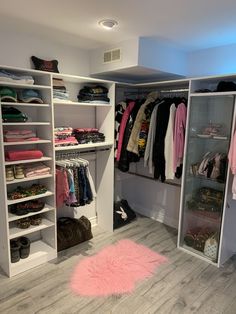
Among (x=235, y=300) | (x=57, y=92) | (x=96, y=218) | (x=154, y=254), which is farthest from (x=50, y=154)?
(x=235, y=300)

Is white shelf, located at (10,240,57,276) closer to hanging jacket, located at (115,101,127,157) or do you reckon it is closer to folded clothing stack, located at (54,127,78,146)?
folded clothing stack, located at (54,127,78,146)

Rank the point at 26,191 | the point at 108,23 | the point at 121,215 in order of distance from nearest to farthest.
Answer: the point at 108,23 → the point at 26,191 → the point at 121,215

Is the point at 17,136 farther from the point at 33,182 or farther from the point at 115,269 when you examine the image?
the point at 115,269

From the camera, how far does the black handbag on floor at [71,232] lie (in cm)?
288

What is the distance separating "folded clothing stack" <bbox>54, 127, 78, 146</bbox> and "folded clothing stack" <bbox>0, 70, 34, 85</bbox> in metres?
0.60

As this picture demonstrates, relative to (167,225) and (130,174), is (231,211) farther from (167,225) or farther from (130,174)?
(130,174)

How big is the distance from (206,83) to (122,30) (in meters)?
1.15

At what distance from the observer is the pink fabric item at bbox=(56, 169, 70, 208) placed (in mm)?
2637

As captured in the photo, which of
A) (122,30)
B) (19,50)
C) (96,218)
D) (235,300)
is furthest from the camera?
(96,218)

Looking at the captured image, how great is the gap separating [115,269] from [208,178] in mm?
1427

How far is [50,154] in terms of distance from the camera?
2.57m

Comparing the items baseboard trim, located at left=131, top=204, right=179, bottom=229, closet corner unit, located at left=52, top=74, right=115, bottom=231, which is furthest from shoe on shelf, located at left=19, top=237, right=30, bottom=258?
baseboard trim, located at left=131, top=204, right=179, bottom=229

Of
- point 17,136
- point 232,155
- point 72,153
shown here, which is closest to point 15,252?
point 17,136

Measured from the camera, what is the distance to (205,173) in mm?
2742
